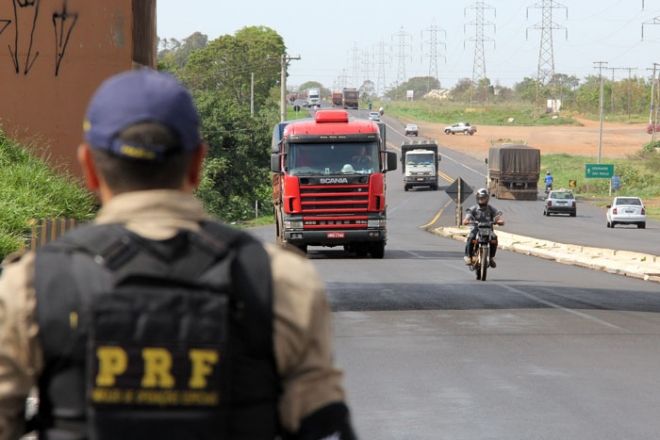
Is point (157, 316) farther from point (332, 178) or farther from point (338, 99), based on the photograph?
point (338, 99)

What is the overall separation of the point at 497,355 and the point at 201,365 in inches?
449

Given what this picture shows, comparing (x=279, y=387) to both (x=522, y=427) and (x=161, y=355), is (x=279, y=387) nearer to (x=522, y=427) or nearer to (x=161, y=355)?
(x=161, y=355)

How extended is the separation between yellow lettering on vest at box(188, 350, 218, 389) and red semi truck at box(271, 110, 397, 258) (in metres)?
28.6

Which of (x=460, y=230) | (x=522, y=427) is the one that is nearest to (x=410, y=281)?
(x=522, y=427)

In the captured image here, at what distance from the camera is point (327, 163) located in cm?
3209

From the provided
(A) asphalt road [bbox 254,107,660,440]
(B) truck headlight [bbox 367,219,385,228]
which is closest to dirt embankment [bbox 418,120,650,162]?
(B) truck headlight [bbox 367,219,385,228]

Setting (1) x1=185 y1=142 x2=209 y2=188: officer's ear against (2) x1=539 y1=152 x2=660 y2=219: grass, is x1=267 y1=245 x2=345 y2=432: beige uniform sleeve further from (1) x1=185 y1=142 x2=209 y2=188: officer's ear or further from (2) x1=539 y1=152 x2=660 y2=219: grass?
(2) x1=539 y1=152 x2=660 y2=219: grass

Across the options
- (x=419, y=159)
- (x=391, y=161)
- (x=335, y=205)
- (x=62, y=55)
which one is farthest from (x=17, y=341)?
(x=419, y=159)

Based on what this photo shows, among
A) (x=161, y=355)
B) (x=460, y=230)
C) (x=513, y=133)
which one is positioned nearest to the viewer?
(x=161, y=355)

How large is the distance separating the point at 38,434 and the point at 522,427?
7265 millimetres

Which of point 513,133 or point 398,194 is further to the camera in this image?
point 513,133

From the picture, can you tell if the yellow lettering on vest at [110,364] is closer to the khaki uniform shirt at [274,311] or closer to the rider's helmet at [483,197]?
the khaki uniform shirt at [274,311]

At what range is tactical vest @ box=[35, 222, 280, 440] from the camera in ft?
9.35

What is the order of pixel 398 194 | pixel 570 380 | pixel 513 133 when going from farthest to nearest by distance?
pixel 513 133, pixel 398 194, pixel 570 380
